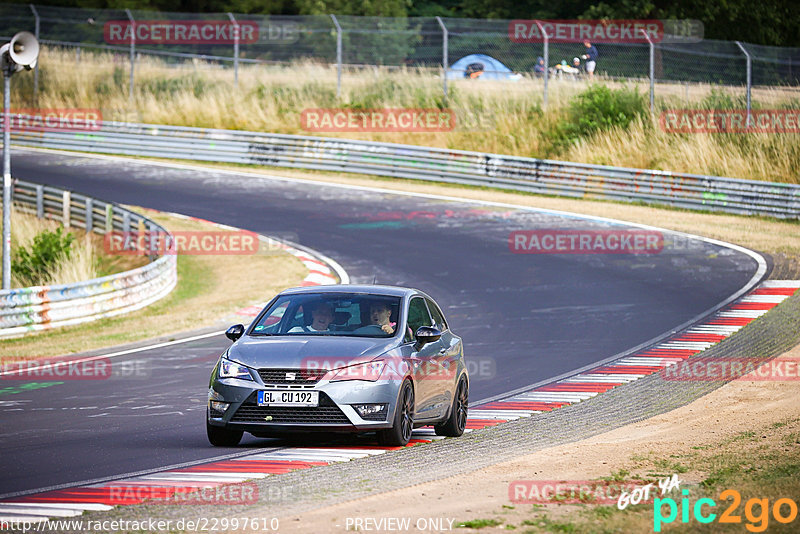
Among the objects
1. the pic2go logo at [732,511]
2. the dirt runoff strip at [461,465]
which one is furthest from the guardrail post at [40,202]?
the pic2go logo at [732,511]

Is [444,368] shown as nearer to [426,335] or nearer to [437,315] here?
[426,335]

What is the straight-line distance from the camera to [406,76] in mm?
41406

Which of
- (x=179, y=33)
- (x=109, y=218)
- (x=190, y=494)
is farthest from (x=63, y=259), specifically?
(x=179, y=33)

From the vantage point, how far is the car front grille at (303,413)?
1016cm

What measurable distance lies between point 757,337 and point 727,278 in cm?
593

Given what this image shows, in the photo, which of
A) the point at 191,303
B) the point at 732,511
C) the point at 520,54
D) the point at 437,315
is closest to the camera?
the point at 732,511

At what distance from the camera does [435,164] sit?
3591cm

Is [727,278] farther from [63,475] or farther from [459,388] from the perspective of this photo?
[63,475]

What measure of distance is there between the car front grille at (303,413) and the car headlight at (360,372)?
23cm

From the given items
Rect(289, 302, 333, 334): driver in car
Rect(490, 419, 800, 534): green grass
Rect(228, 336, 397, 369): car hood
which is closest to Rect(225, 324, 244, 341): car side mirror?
Rect(228, 336, 397, 369): car hood

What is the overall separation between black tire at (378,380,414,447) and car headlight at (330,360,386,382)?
27 cm

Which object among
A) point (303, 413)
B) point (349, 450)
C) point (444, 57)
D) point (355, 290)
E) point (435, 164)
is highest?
point (444, 57)

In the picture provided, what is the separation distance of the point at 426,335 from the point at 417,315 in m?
0.71

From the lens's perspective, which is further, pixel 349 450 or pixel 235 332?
pixel 235 332
